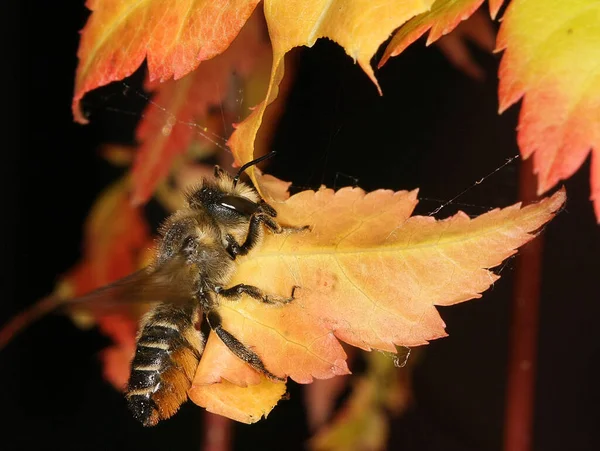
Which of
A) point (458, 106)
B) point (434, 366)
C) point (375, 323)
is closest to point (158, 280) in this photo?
point (375, 323)

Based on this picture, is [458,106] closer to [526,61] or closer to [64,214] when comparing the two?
[526,61]

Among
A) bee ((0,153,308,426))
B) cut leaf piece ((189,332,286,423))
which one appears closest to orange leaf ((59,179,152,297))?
bee ((0,153,308,426))

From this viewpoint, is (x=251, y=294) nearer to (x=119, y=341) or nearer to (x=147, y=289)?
(x=147, y=289)

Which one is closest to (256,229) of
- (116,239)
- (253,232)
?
(253,232)

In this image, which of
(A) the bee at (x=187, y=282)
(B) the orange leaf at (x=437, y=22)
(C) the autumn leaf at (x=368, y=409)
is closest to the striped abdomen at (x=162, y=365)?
(A) the bee at (x=187, y=282)

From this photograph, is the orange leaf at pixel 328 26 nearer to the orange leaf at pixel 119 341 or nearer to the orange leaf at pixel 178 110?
the orange leaf at pixel 178 110

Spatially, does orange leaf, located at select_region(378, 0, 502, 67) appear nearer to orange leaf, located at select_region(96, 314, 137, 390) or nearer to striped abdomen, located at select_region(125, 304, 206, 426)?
striped abdomen, located at select_region(125, 304, 206, 426)
